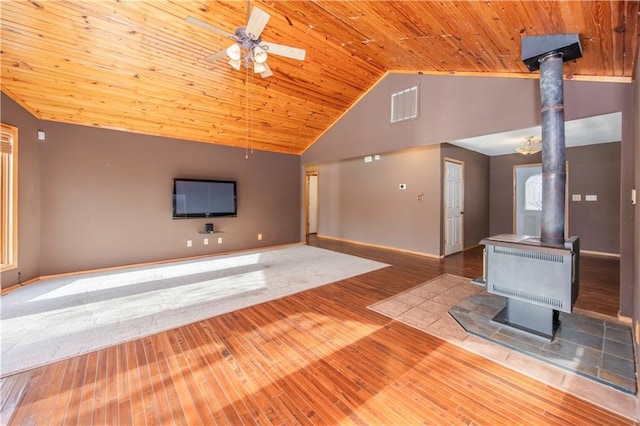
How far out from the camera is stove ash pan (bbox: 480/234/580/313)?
2.18 metres

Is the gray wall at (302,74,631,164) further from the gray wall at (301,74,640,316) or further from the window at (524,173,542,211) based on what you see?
the window at (524,173,542,211)

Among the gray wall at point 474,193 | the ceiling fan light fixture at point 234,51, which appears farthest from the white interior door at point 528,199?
the ceiling fan light fixture at point 234,51

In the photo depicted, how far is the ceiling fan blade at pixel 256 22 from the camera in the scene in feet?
7.10

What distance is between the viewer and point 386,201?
6.38 meters

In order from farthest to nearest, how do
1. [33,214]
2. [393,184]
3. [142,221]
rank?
[393,184], [142,221], [33,214]

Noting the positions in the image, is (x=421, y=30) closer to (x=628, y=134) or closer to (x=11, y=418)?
(x=628, y=134)

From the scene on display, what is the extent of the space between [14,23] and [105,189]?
2545 mm

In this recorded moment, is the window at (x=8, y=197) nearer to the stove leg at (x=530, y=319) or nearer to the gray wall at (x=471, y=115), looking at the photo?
the gray wall at (x=471, y=115)

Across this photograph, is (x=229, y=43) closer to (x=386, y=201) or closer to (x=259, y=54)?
(x=259, y=54)

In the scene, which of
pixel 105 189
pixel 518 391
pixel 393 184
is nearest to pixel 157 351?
pixel 518 391

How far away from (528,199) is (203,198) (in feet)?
24.9

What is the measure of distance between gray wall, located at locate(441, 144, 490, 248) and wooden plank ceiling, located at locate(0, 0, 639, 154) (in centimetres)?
292

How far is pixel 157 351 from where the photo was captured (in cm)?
214

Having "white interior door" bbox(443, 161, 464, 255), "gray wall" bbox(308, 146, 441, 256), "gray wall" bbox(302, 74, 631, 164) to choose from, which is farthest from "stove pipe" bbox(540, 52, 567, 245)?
"white interior door" bbox(443, 161, 464, 255)
